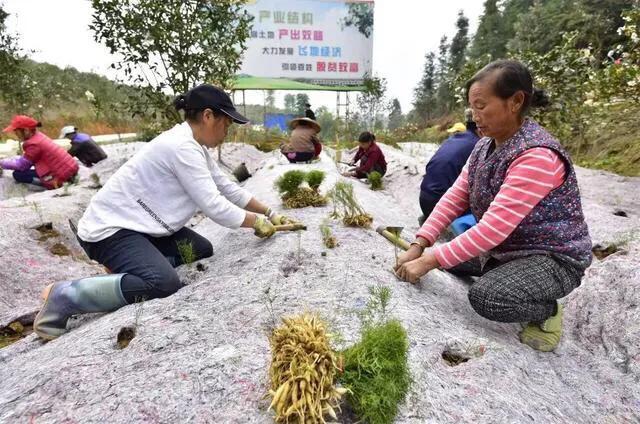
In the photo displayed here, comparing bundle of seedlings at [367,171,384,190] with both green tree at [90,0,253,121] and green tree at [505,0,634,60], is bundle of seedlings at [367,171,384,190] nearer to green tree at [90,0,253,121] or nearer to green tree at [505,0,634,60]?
green tree at [90,0,253,121]

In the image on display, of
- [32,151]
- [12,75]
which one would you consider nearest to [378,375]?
[32,151]

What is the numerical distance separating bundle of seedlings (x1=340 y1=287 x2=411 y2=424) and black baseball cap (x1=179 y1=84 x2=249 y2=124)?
2.20 m

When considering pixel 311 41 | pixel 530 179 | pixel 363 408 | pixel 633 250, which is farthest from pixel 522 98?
pixel 311 41

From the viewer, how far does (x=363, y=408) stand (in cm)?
146

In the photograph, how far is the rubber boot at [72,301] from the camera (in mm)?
2578

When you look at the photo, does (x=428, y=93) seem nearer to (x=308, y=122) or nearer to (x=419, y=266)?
(x=308, y=122)

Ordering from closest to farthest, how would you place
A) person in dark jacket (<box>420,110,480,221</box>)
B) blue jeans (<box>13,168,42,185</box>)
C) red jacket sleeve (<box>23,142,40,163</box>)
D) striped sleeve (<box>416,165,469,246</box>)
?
striped sleeve (<box>416,165,469,246</box>), person in dark jacket (<box>420,110,480,221</box>), red jacket sleeve (<box>23,142,40,163</box>), blue jeans (<box>13,168,42,185</box>)

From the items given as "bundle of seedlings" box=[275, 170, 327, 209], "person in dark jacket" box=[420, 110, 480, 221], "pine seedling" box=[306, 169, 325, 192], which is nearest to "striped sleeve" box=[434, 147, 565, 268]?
"person in dark jacket" box=[420, 110, 480, 221]


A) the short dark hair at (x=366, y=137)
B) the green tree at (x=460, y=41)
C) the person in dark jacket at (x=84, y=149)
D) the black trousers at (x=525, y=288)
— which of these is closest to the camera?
the black trousers at (x=525, y=288)

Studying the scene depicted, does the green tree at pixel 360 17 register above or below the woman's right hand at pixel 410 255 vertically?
above

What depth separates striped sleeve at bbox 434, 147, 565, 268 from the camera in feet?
6.96

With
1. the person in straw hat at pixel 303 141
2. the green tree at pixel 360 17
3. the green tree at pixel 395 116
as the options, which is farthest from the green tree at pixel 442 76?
the person in straw hat at pixel 303 141

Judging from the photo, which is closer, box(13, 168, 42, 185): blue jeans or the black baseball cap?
the black baseball cap

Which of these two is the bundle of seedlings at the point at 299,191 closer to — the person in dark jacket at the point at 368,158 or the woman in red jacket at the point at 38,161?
the person in dark jacket at the point at 368,158
